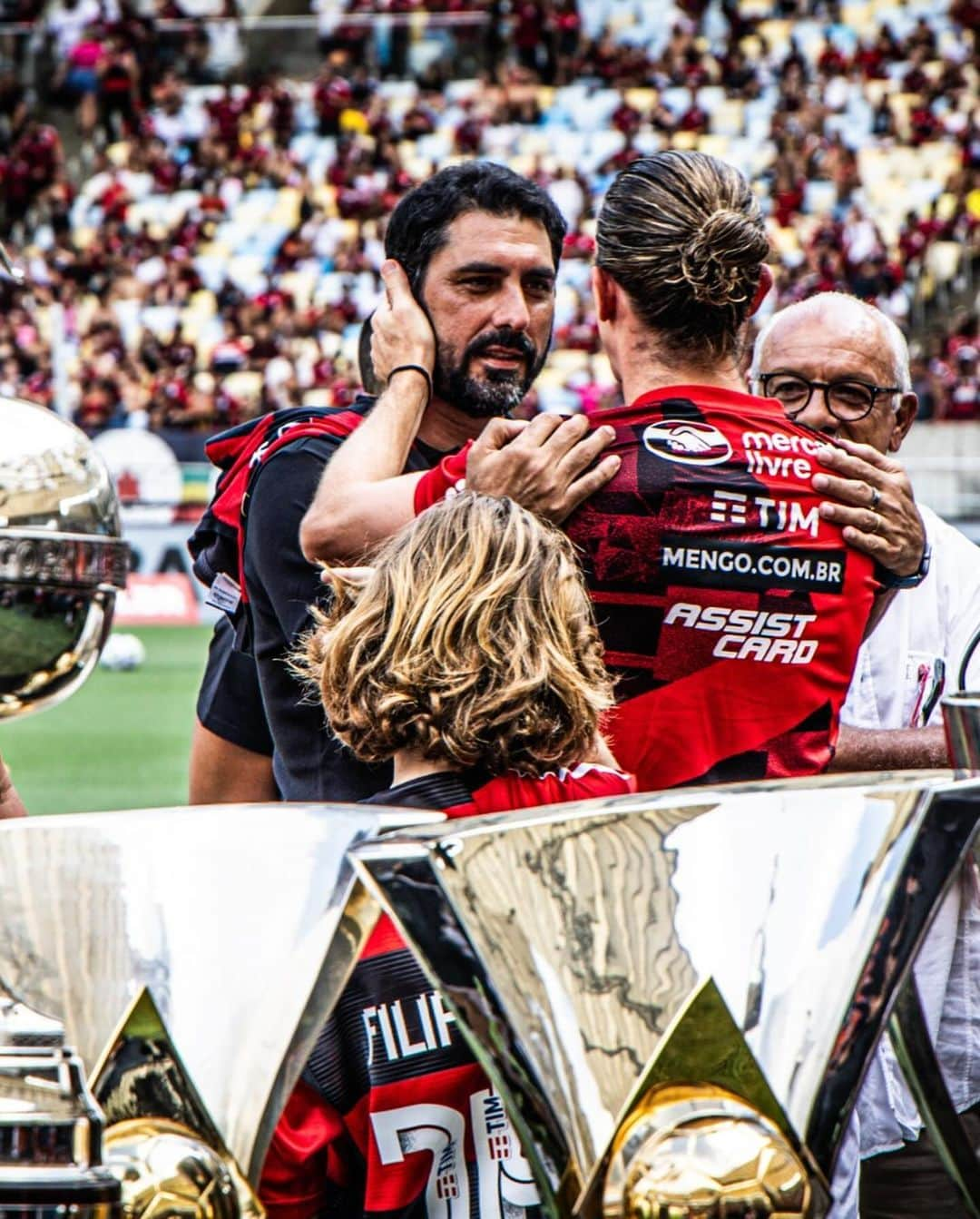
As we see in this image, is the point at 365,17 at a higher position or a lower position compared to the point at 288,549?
higher

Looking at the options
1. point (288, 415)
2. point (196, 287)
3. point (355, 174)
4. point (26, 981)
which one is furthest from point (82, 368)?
point (26, 981)

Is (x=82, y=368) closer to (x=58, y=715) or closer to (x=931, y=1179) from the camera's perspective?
(x=58, y=715)

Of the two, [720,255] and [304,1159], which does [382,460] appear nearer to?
[720,255]

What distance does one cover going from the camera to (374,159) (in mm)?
21953

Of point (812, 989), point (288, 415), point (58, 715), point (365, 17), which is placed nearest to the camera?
point (812, 989)

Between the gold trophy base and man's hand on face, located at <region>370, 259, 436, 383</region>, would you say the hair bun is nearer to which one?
man's hand on face, located at <region>370, 259, 436, 383</region>

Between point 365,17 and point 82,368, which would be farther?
point 365,17

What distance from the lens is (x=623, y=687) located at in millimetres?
1783

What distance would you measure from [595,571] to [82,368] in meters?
17.6

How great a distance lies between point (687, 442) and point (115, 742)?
851cm

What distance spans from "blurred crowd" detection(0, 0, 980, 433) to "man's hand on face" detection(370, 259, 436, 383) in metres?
13.5

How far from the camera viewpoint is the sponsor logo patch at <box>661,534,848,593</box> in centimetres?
173

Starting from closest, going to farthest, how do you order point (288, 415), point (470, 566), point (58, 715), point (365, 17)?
point (470, 566) → point (288, 415) → point (58, 715) → point (365, 17)

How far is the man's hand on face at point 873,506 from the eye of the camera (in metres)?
1.83
